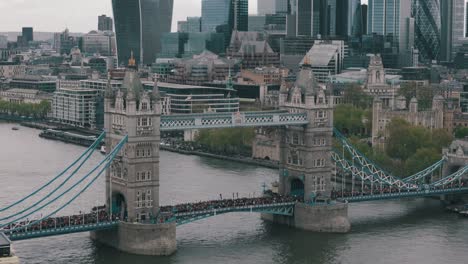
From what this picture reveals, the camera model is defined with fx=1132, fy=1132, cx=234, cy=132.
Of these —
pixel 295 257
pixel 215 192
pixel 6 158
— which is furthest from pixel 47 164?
pixel 295 257

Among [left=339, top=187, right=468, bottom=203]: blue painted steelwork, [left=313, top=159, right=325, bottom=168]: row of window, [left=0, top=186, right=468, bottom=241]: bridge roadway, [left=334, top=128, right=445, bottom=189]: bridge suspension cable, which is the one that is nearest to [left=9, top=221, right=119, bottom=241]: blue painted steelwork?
[left=0, top=186, right=468, bottom=241]: bridge roadway

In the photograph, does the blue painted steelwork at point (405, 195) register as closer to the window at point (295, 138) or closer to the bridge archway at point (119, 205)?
the window at point (295, 138)

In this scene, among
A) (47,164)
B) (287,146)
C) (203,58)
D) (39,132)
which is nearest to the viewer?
(287,146)

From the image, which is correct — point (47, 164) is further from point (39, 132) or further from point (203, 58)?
point (203, 58)

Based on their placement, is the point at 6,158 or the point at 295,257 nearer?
the point at 295,257

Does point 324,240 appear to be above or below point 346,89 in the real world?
below

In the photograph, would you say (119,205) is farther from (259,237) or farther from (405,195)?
(405,195)

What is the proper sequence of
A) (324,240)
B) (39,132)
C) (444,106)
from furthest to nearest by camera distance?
(39,132), (444,106), (324,240)
